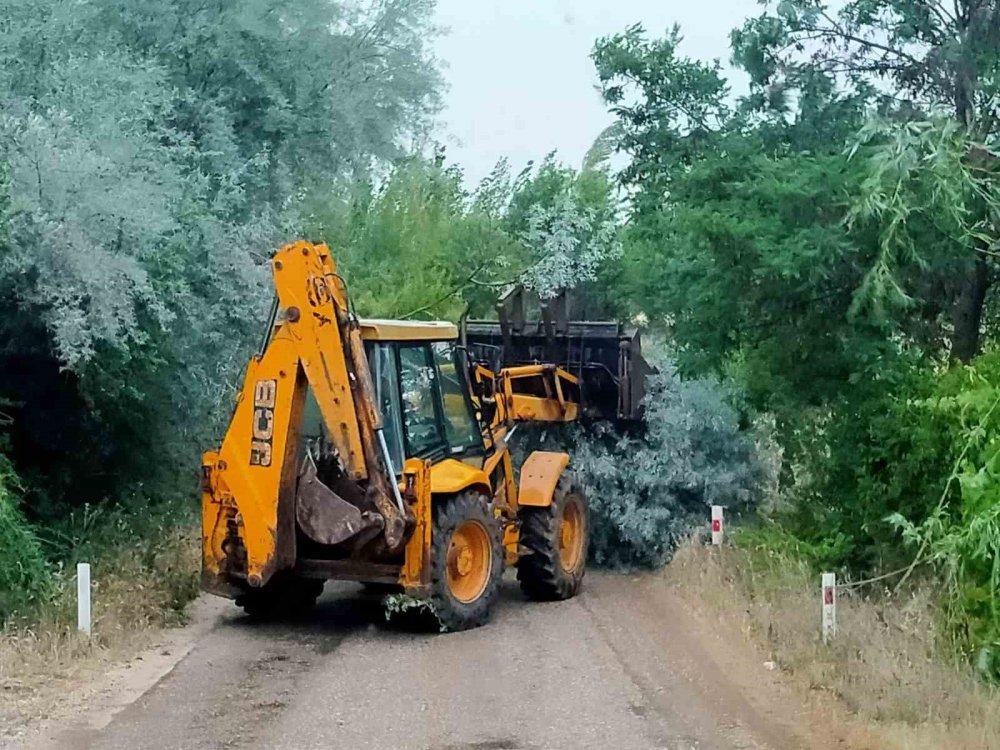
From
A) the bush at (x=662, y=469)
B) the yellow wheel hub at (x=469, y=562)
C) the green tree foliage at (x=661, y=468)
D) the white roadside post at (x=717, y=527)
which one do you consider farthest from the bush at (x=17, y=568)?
the white roadside post at (x=717, y=527)

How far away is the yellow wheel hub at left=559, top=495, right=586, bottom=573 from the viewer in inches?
591

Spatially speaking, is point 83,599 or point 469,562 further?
point 469,562

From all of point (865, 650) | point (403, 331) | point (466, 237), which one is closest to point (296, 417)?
point (403, 331)

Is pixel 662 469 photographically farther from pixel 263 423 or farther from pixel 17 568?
pixel 17 568

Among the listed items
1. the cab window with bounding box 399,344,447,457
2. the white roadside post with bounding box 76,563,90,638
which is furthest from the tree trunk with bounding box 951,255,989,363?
the white roadside post with bounding box 76,563,90,638

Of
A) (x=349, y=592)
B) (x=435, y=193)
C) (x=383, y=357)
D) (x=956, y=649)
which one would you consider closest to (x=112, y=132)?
(x=383, y=357)

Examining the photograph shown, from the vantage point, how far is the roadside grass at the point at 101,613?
10.1 meters

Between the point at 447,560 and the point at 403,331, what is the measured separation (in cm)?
213

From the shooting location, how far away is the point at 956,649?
1017 cm

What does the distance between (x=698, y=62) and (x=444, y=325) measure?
13.9 feet

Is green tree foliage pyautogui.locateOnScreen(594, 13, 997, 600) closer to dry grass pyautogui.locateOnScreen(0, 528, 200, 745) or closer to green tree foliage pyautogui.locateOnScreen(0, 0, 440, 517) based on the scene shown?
green tree foliage pyautogui.locateOnScreen(0, 0, 440, 517)

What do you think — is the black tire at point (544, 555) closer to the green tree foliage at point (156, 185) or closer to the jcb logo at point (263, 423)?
the jcb logo at point (263, 423)

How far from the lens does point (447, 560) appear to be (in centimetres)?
1228

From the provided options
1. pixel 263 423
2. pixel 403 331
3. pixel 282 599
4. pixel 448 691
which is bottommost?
pixel 448 691
